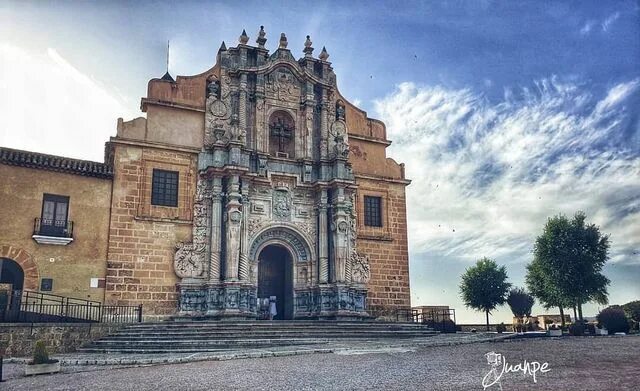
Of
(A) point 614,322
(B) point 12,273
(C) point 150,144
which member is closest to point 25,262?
(B) point 12,273

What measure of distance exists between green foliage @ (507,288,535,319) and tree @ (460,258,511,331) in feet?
1.89

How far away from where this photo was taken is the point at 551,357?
1116cm

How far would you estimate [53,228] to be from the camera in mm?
19672

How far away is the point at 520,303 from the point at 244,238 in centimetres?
2309

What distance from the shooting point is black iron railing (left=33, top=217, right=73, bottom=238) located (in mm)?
19422

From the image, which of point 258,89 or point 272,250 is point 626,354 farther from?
point 258,89

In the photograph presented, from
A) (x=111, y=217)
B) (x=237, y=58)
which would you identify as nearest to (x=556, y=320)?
(x=237, y=58)

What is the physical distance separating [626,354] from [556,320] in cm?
2889

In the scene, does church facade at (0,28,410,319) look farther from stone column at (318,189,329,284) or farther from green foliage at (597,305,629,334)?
green foliage at (597,305,629,334)

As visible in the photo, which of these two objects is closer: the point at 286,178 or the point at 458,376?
the point at 458,376

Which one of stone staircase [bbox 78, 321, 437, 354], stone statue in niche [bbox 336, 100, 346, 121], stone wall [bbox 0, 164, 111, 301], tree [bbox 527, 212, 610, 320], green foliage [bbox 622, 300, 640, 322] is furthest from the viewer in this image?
tree [bbox 527, 212, 610, 320]

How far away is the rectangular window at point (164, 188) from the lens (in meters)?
22.2

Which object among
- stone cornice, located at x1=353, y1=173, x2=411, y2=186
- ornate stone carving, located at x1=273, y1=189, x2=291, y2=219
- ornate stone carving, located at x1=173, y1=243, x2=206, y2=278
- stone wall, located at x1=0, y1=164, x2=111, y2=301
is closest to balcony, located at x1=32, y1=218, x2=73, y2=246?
stone wall, located at x1=0, y1=164, x2=111, y2=301

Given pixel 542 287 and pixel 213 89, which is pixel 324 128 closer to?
pixel 213 89
